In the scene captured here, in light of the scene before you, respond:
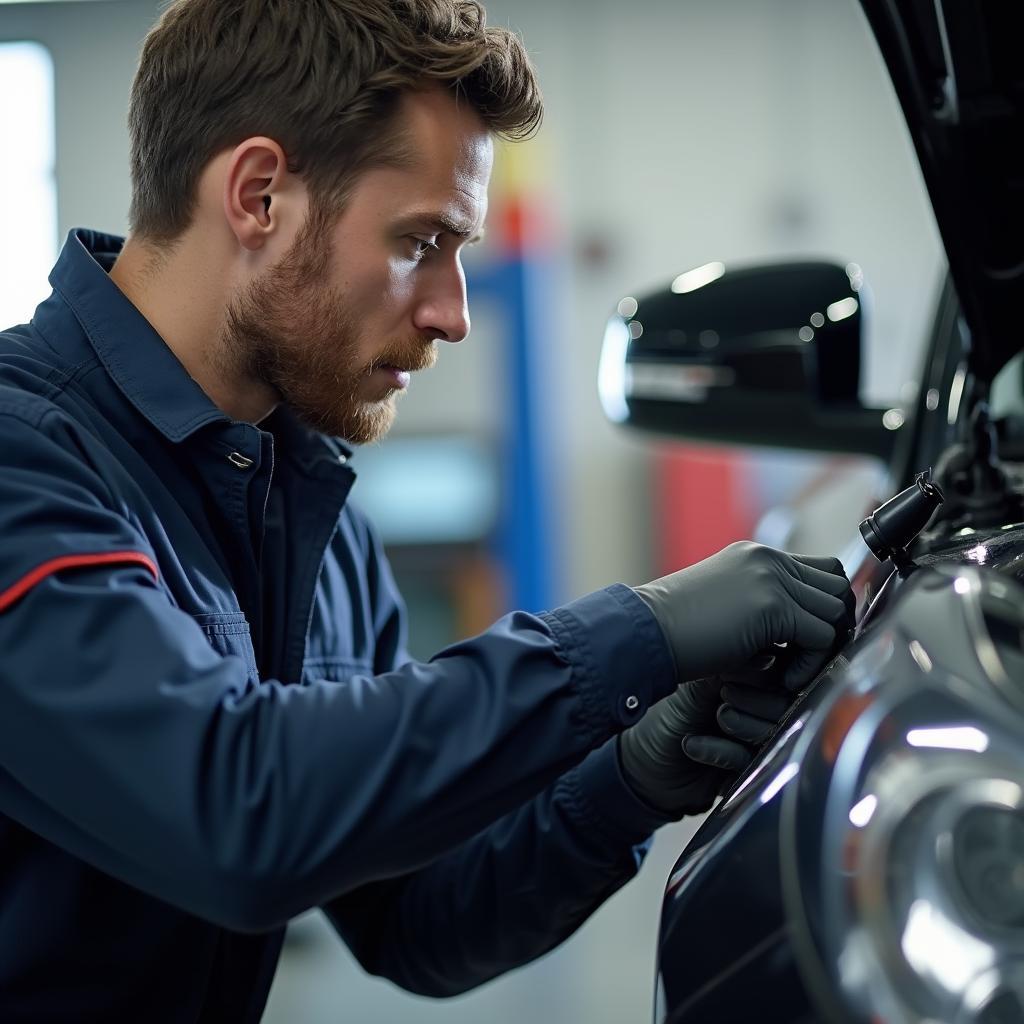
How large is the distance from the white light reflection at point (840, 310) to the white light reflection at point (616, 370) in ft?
0.90

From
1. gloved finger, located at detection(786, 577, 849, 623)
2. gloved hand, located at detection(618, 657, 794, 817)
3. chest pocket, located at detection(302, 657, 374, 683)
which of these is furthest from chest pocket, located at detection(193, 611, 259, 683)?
gloved finger, located at detection(786, 577, 849, 623)

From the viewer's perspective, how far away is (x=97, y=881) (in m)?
1.08

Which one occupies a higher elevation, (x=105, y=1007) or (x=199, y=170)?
(x=199, y=170)

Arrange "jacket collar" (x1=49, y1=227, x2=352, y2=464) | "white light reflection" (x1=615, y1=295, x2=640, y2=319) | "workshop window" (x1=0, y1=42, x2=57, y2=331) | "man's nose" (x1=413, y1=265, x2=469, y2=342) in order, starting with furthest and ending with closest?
"workshop window" (x1=0, y1=42, x2=57, y2=331) → "white light reflection" (x1=615, y1=295, x2=640, y2=319) → "man's nose" (x1=413, y1=265, x2=469, y2=342) → "jacket collar" (x1=49, y1=227, x2=352, y2=464)

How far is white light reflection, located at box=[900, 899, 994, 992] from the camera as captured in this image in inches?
22.8

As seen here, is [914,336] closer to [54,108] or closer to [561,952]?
[561,952]

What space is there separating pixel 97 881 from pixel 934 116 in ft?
3.29

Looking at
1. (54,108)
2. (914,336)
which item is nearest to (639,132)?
(914,336)

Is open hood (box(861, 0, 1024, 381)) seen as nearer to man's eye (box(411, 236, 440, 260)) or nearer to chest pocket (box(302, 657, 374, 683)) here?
man's eye (box(411, 236, 440, 260))

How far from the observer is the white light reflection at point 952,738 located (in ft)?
2.02

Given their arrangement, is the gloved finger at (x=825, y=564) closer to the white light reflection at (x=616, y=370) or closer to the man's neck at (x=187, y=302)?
the man's neck at (x=187, y=302)

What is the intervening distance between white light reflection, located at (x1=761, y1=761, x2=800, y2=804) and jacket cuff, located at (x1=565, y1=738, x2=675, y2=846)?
0.50 meters

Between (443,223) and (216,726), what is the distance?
1.89 ft

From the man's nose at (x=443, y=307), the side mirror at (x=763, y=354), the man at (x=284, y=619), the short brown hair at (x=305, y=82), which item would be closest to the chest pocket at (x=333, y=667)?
the man at (x=284, y=619)
